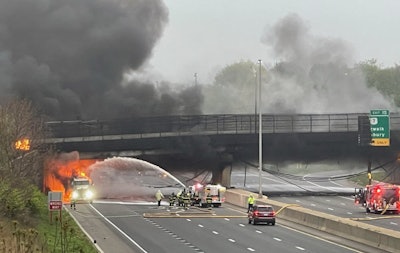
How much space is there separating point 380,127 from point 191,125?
1512cm

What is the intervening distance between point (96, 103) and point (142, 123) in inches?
176

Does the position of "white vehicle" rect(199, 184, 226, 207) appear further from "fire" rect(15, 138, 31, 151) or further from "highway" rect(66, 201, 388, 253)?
"fire" rect(15, 138, 31, 151)

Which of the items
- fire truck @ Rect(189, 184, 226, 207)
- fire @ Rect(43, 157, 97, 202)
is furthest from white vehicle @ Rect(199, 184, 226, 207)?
fire @ Rect(43, 157, 97, 202)

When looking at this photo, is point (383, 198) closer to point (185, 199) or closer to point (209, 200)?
point (209, 200)

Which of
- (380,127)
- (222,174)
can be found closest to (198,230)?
(380,127)

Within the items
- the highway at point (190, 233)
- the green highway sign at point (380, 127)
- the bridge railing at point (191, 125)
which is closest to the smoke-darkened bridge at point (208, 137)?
the bridge railing at point (191, 125)

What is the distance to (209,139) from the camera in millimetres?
60312

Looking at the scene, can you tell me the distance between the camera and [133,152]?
58781mm

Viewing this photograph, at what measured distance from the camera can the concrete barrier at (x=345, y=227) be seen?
26667 millimetres

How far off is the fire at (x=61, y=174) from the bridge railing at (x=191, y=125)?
2.23 metres

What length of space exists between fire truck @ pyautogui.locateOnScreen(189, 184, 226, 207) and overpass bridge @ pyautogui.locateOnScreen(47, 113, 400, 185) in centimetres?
731

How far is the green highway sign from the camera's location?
53.3 m

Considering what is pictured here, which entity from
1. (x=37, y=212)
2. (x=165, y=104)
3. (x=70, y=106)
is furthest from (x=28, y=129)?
(x=165, y=104)

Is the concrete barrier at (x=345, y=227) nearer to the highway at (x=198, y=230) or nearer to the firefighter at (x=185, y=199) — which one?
the highway at (x=198, y=230)
